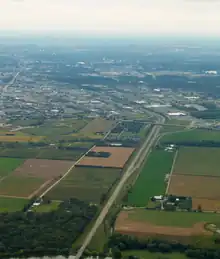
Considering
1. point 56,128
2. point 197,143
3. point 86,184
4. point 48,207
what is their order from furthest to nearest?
point 56,128 → point 197,143 → point 86,184 → point 48,207

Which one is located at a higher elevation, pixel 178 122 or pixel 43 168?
pixel 178 122

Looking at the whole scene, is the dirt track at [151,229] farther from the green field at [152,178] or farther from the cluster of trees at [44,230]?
the green field at [152,178]

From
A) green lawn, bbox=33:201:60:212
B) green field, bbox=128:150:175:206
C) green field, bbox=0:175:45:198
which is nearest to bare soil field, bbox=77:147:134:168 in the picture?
green field, bbox=128:150:175:206

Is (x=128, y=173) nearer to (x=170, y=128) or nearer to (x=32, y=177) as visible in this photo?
(x=32, y=177)

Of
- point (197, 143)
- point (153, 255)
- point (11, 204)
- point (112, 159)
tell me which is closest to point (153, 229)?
point (153, 255)

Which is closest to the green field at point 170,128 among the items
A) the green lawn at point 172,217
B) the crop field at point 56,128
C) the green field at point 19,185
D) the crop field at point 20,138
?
the crop field at point 56,128

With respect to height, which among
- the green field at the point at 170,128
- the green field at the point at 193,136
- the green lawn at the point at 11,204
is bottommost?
the green lawn at the point at 11,204

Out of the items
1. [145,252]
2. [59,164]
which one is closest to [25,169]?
[59,164]

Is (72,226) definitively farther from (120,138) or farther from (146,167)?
(120,138)
